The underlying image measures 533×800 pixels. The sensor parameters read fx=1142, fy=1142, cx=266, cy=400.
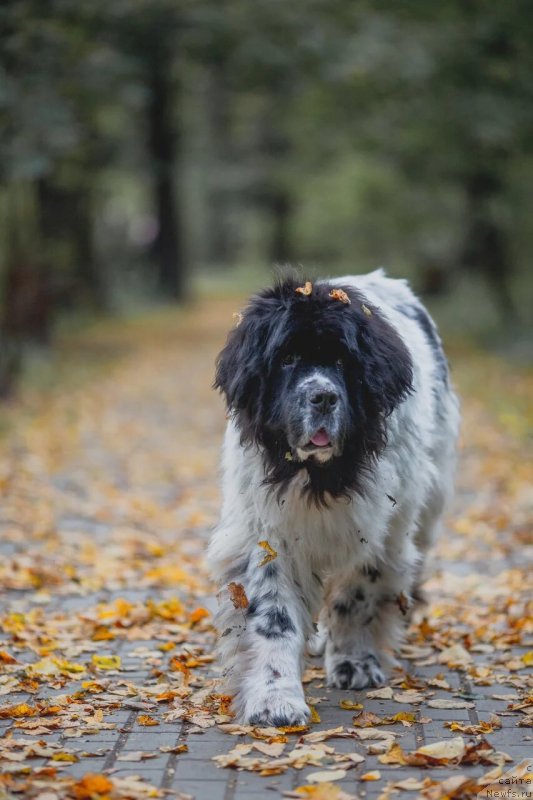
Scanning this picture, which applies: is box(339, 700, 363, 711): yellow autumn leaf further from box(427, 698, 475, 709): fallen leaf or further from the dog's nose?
the dog's nose

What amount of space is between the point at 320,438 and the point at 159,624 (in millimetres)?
2165

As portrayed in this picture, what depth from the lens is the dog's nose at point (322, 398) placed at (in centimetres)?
448

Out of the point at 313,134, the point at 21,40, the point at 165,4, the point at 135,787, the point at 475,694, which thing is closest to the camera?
the point at 135,787

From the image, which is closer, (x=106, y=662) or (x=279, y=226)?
(x=106, y=662)

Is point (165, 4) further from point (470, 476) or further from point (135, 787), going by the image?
point (135, 787)

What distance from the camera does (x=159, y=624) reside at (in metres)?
6.23

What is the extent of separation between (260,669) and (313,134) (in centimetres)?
2312

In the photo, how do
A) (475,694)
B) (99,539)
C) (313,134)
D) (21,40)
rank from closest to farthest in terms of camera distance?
(475,694)
(99,539)
(21,40)
(313,134)

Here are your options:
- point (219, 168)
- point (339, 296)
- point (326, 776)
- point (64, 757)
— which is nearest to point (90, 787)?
point (64, 757)

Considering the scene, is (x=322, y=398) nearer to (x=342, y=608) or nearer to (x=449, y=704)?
(x=342, y=608)

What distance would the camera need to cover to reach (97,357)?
19984 millimetres

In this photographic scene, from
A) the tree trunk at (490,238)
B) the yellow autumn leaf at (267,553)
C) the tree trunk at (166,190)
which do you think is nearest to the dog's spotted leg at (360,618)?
the yellow autumn leaf at (267,553)

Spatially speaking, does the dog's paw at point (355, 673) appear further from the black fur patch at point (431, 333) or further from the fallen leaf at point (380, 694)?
the black fur patch at point (431, 333)

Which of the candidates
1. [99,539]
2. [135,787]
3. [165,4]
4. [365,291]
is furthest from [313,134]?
[135,787]
